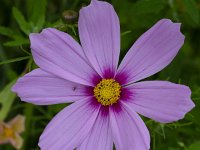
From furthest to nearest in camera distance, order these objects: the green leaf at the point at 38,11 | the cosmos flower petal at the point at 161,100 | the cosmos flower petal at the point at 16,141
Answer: the cosmos flower petal at the point at 16,141
the green leaf at the point at 38,11
the cosmos flower petal at the point at 161,100

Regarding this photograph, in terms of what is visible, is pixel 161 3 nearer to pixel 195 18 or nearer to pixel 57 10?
pixel 195 18

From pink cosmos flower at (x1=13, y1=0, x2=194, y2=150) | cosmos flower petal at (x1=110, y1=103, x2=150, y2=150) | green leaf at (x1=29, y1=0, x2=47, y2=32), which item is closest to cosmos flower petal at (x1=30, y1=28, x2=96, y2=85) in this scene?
pink cosmos flower at (x1=13, y1=0, x2=194, y2=150)

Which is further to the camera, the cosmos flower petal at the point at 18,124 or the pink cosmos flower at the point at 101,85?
the cosmos flower petal at the point at 18,124

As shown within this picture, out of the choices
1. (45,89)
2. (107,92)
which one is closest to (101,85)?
(107,92)

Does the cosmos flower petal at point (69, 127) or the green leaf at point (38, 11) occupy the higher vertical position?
the green leaf at point (38, 11)

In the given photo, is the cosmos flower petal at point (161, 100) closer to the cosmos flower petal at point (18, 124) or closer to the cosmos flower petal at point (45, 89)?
the cosmos flower petal at point (45, 89)

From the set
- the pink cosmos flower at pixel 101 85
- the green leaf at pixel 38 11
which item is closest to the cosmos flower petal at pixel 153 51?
the pink cosmos flower at pixel 101 85

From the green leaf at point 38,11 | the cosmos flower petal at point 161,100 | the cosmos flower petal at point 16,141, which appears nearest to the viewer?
the cosmos flower petal at point 161,100

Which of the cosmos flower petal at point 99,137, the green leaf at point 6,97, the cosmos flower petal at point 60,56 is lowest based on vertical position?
the green leaf at point 6,97
